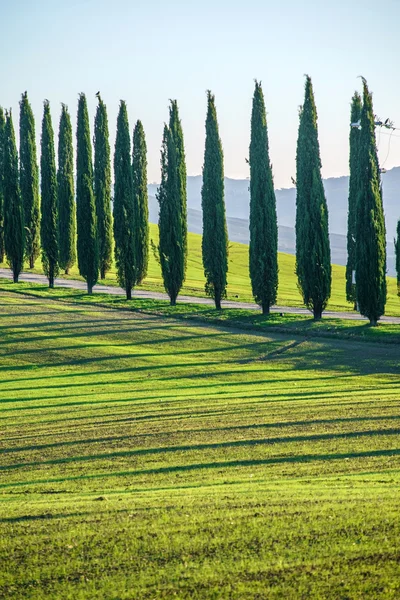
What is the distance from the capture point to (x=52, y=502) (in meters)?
13.6

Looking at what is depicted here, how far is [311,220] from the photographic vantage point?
44.8 m

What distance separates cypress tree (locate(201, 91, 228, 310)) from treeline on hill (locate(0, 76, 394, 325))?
6cm

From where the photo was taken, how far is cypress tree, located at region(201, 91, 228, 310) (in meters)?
49.7

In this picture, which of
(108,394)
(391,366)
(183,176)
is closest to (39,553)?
(108,394)

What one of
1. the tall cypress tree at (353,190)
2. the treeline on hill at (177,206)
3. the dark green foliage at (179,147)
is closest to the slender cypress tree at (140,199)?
the treeline on hill at (177,206)

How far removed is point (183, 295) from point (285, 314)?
39.4 ft

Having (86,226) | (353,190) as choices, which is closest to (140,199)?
(86,226)

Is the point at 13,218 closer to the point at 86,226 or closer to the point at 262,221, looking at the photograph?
the point at 86,226

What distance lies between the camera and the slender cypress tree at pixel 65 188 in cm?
6053

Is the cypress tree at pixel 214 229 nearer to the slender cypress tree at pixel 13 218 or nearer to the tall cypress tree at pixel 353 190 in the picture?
the tall cypress tree at pixel 353 190

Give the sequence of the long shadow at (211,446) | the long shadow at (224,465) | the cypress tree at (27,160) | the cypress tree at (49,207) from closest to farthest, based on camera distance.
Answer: the long shadow at (224,465)
the long shadow at (211,446)
the cypress tree at (49,207)
the cypress tree at (27,160)

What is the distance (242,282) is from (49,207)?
22.3 meters

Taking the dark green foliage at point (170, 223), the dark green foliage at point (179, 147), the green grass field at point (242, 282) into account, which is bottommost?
the green grass field at point (242, 282)

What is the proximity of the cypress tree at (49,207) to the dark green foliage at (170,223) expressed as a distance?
9.78 m
